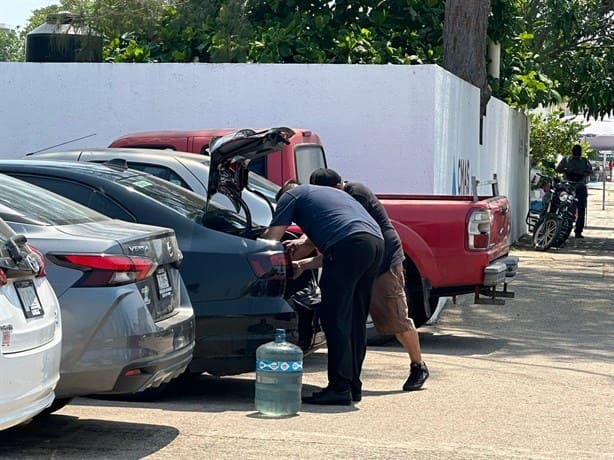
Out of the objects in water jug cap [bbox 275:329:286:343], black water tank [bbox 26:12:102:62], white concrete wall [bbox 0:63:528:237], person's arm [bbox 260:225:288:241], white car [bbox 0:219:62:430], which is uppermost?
black water tank [bbox 26:12:102:62]

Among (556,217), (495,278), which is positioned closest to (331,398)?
(495,278)

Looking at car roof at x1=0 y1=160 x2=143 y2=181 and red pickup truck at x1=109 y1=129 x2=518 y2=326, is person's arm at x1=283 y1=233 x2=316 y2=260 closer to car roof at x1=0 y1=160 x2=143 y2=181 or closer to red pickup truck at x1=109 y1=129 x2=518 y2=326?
car roof at x1=0 y1=160 x2=143 y2=181

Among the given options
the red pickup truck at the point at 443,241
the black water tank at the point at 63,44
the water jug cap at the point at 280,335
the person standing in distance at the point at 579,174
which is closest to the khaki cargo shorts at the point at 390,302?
the water jug cap at the point at 280,335

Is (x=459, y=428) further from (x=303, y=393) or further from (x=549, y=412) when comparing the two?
(x=303, y=393)

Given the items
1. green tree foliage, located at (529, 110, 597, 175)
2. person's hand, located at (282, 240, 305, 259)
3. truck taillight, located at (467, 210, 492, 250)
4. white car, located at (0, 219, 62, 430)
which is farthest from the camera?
green tree foliage, located at (529, 110, 597, 175)

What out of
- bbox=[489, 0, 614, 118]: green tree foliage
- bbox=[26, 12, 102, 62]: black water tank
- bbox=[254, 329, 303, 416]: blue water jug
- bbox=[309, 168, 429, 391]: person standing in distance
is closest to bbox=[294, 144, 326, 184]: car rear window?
bbox=[309, 168, 429, 391]: person standing in distance

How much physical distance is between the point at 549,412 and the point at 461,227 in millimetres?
2751

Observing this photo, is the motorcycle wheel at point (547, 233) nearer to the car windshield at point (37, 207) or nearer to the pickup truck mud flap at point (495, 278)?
the pickup truck mud flap at point (495, 278)

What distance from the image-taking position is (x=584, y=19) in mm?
27547

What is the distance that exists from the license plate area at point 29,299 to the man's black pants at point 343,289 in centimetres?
262

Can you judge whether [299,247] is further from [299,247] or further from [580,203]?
[580,203]

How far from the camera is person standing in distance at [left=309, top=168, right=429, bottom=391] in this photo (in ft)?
28.6

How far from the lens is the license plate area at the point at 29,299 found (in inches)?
225

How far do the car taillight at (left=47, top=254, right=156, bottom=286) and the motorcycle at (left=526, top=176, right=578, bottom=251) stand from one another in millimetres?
16341
